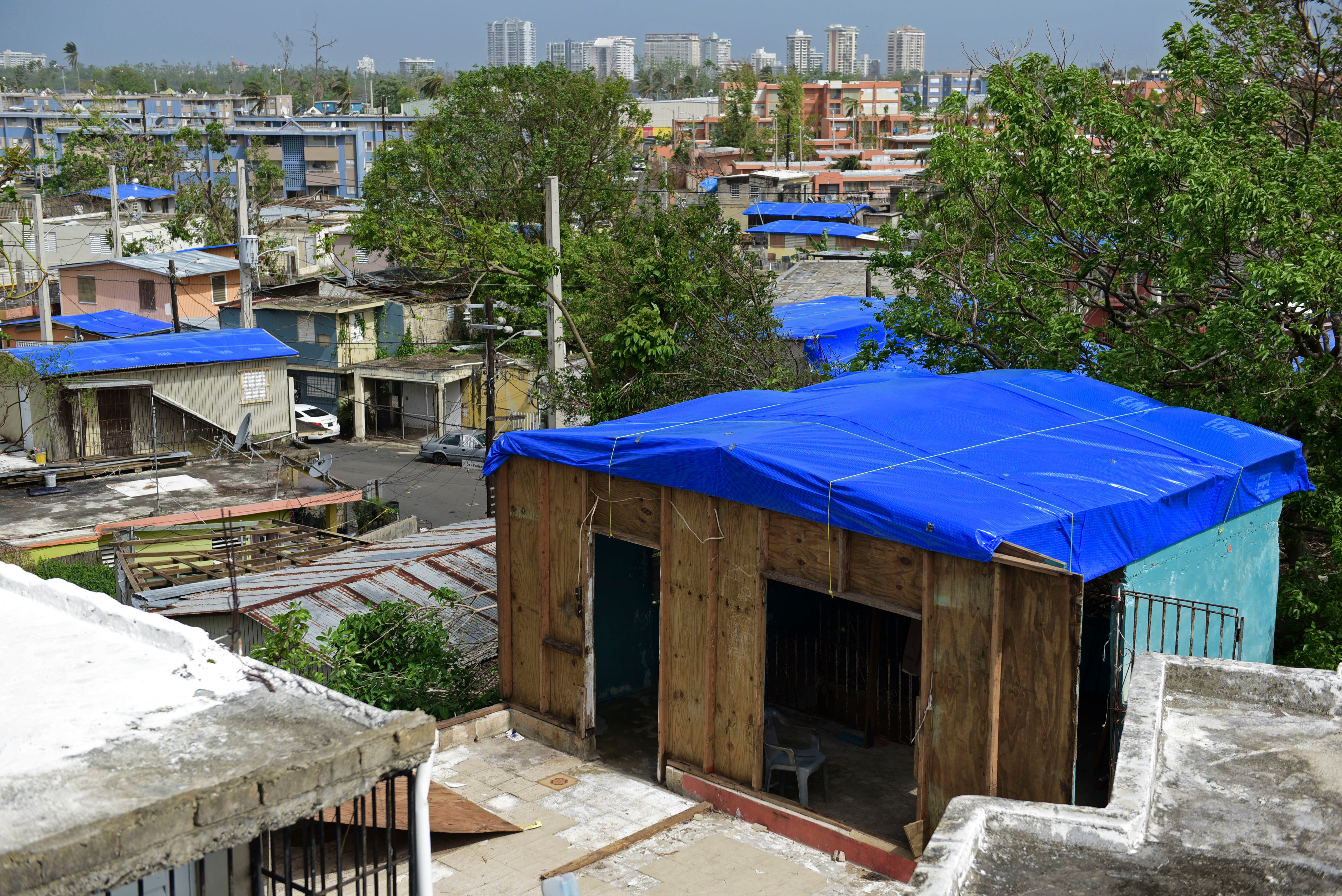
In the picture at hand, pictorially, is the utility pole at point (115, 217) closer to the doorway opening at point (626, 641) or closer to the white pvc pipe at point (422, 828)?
the doorway opening at point (626, 641)

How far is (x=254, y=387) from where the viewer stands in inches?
1119

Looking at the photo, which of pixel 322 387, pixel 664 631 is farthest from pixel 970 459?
pixel 322 387

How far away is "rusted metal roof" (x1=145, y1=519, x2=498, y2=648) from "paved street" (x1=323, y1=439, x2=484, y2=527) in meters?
11.2

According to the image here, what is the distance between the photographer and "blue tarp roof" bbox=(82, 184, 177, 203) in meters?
62.1

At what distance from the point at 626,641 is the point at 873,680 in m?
2.86

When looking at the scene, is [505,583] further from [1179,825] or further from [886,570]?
[1179,825]

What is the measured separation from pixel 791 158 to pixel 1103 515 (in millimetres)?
96311

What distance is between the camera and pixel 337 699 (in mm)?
5230

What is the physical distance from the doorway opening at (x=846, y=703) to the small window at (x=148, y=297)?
36.7 m

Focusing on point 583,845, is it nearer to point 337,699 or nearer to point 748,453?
point 748,453

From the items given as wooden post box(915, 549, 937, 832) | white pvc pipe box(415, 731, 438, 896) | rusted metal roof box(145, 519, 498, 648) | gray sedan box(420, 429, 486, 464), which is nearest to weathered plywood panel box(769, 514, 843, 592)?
wooden post box(915, 549, 937, 832)

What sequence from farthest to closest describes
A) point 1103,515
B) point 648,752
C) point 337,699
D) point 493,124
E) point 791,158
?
point 791,158 → point 493,124 → point 648,752 → point 1103,515 → point 337,699

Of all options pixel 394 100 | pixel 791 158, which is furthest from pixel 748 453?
pixel 394 100

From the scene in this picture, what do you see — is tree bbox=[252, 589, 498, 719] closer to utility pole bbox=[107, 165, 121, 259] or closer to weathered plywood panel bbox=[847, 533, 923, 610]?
weathered plywood panel bbox=[847, 533, 923, 610]
